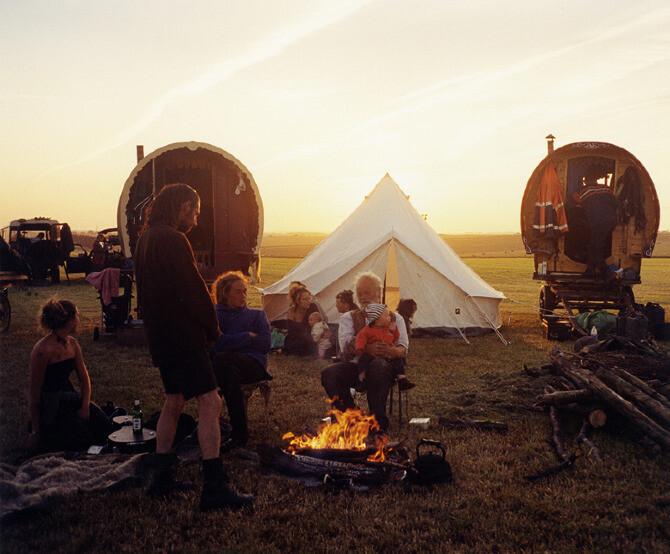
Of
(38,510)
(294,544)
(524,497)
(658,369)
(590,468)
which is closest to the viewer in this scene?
(294,544)

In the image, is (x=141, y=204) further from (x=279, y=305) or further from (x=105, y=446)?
(x=105, y=446)

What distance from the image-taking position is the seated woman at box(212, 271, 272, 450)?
14.7 ft

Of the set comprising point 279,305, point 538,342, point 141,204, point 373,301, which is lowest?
point 538,342

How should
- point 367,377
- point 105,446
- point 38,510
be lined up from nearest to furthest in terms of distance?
point 38,510 < point 105,446 < point 367,377

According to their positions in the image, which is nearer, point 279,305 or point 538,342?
Answer: point 538,342

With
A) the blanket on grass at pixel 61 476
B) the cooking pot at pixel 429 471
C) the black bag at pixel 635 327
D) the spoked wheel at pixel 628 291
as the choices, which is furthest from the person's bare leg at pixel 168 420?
the spoked wheel at pixel 628 291

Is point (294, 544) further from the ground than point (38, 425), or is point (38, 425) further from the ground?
point (38, 425)

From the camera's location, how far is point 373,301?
4941mm

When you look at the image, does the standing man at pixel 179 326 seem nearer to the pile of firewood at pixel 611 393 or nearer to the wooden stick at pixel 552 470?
the wooden stick at pixel 552 470

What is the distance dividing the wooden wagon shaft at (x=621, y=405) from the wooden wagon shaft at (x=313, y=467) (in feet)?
7.00

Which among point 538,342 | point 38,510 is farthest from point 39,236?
point 38,510

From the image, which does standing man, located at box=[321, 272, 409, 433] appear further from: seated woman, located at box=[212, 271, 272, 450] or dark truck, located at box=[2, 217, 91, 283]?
dark truck, located at box=[2, 217, 91, 283]

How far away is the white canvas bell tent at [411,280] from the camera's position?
376 inches

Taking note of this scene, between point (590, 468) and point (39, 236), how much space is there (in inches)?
861
